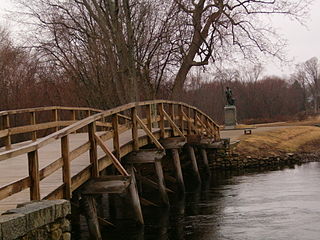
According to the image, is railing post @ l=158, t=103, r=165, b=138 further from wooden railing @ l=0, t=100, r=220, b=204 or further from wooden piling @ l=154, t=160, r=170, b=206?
wooden piling @ l=154, t=160, r=170, b=206

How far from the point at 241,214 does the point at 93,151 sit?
170 inches

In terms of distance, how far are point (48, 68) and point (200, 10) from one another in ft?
28.8

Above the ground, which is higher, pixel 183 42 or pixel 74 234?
pixel 183 42

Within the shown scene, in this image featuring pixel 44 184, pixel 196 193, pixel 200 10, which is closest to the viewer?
pixel 44 184

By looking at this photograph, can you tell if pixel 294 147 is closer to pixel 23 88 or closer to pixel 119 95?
pixel 119 95

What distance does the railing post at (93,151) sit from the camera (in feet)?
27.8

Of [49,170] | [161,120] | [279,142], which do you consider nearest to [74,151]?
[49,170]

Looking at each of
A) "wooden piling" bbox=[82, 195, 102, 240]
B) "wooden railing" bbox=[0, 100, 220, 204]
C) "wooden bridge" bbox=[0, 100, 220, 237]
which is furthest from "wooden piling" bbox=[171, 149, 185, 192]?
"wooden piling" bbox=[82, 195, 102, 240]

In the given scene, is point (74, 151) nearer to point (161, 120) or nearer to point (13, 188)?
point (13, 188)

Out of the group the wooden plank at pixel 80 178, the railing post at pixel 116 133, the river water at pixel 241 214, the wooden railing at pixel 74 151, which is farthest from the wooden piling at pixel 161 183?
the wooden plank at pixel 80 178

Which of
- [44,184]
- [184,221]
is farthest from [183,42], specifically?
[44,184]

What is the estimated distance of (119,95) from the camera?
75.1 ft

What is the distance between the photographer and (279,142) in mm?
25344

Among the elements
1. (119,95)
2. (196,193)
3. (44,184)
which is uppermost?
(119,95)
